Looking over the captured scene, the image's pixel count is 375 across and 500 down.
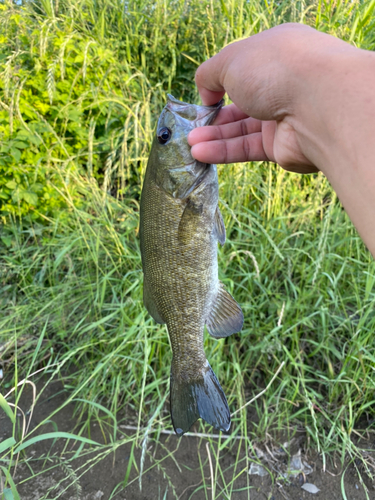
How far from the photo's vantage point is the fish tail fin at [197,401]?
1.27 m

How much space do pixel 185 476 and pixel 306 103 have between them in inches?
81.0

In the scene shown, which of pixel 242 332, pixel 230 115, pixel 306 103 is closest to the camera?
pixel 306 103

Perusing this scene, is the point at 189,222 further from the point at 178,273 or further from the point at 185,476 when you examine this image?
the point at 185,476

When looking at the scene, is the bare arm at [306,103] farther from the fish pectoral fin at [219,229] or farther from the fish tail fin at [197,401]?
the fish tail fin at [197,401]

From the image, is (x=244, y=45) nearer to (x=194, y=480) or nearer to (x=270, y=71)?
(x=270, y=71)

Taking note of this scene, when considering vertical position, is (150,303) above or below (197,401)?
above

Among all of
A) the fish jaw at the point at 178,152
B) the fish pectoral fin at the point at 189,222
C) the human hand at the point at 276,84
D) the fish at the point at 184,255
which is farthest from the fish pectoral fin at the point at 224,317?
the human hand at the point at 276,84

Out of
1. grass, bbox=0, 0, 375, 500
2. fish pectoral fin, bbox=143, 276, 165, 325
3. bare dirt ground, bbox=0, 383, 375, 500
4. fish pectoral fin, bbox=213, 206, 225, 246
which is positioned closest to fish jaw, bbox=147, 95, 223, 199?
fish pectoral fin, bbox=213, 206, 225, 246

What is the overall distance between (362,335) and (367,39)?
2366 mm

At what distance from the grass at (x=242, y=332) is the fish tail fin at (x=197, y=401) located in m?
0.51

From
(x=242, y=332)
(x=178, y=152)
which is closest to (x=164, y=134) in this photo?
(x=178, y=152)

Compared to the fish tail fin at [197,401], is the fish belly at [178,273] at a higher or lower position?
higher

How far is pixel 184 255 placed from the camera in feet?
4.19

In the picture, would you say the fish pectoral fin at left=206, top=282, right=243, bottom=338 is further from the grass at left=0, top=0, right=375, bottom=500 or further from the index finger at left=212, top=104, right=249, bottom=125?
the index finger at left=212, top=104, right=249, bottom=125
